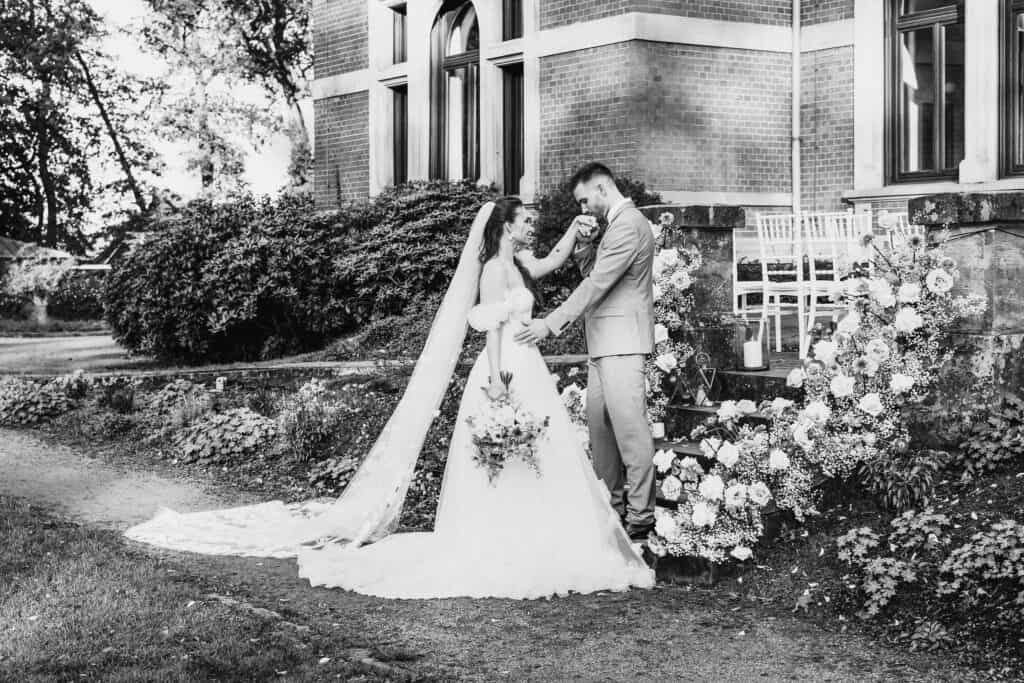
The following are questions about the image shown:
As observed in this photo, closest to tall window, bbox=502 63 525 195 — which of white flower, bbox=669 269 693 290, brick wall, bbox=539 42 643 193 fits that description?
brick wall, bbox=539 42 643 193

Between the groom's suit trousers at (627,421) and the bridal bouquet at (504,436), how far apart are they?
44cm

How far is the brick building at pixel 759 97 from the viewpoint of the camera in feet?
40.3

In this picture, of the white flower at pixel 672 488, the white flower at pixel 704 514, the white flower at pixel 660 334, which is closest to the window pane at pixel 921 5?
the white flower at pixel 660 334

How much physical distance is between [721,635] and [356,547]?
231 cm

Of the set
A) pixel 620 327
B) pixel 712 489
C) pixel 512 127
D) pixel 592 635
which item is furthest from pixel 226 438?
pixel 512 127

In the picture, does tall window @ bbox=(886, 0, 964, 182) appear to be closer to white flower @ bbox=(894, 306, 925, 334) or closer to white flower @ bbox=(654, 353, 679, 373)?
white flower @ bbox=(654, 353, 679, 373)

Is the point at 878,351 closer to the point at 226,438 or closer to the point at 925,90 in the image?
the point at 226,438

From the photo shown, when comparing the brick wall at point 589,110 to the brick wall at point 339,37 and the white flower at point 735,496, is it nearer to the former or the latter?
the brick wall at point 339,37

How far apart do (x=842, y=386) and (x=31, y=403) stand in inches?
340

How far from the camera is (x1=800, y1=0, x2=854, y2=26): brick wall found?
1344 cm

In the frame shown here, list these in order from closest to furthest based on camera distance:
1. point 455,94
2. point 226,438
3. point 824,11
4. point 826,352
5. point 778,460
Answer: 1. point 778,460
2. point 826,352
3. point 226,438
4. point 824,11
5. point 455,94

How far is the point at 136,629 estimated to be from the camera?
5.13 meters

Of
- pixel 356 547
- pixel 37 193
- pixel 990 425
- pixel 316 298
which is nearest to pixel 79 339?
pixel 316 298

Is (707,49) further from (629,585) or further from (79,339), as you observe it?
(79,339)
